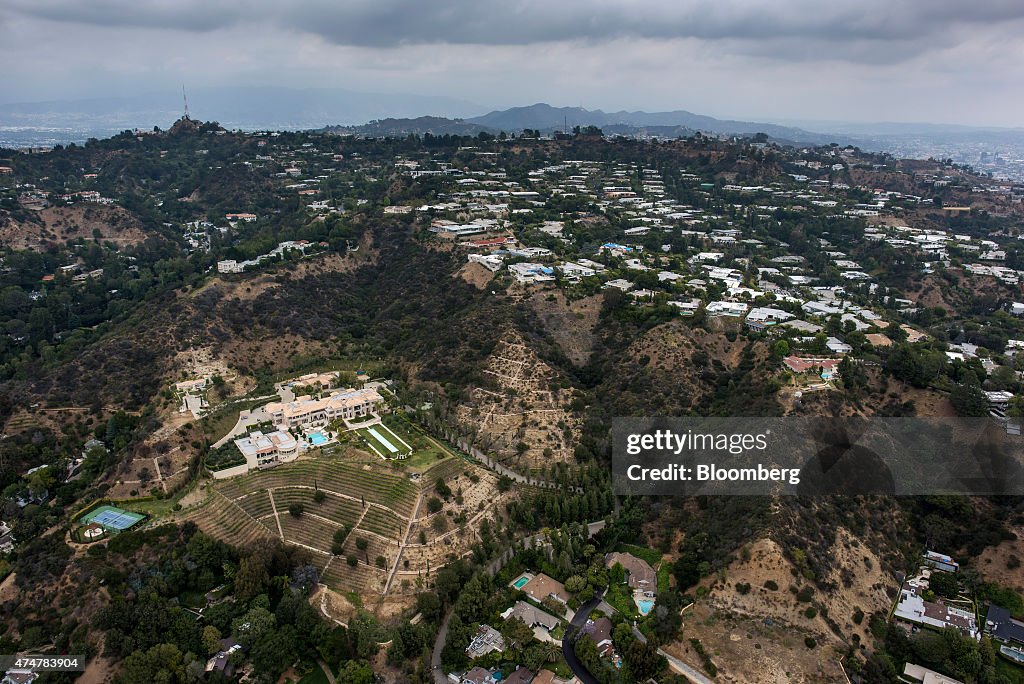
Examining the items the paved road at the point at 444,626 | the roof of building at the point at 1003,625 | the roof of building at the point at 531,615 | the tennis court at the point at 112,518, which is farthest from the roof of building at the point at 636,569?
the tennis court at the point at 112,518

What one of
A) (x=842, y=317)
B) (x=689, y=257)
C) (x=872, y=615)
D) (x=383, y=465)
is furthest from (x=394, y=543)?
(x=689, y=257)

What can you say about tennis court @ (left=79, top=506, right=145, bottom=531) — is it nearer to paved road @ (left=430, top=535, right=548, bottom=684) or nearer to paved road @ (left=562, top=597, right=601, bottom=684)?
paved road @ (left=430, top=535, right=548, bottom=684)

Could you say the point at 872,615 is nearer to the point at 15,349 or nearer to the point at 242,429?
the point at 242,429

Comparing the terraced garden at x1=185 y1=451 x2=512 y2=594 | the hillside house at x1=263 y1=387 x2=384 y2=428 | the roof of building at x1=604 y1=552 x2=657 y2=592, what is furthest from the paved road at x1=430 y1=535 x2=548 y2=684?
the hillside house at x1=263 y1=387 x2=384 y2=428

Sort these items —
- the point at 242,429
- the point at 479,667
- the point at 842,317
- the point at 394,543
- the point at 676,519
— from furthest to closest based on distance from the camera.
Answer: the point at 842,317, the point at 242,429, the point at 676,519, the point at 394,543, the point at 479,667

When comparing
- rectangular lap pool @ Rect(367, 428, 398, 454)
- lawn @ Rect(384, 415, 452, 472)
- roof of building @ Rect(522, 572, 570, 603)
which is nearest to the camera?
roof of building @ Rect(522, 572, 570, 603)

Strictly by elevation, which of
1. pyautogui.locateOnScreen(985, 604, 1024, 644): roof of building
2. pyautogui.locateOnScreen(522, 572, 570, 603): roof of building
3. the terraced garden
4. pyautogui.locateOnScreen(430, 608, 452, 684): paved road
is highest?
the terraced garden

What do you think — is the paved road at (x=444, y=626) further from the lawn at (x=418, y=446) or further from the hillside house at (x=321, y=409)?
the hillside house at (x=321, y=409)
